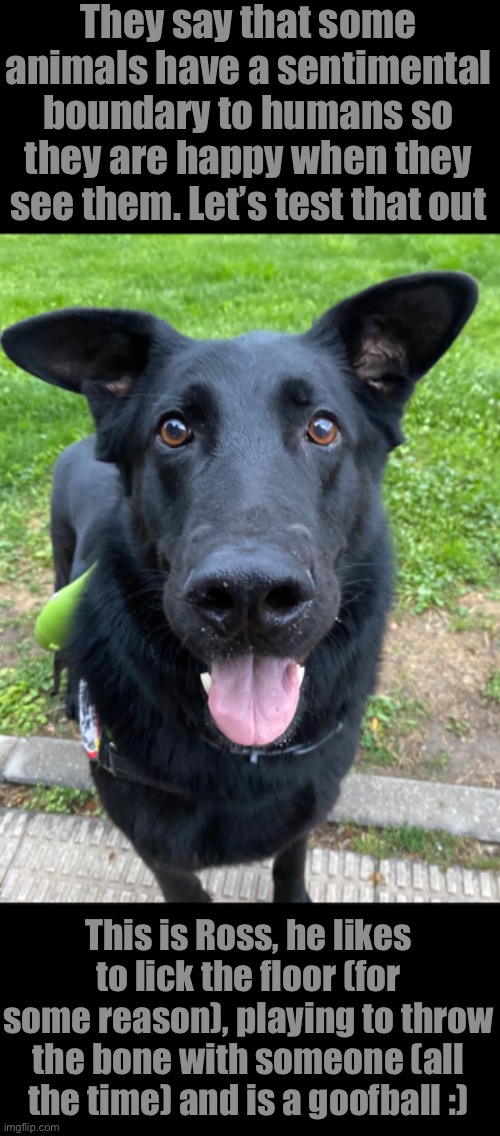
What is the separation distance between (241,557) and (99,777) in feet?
3.81

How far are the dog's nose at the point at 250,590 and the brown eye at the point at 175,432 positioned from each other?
0.57 metres

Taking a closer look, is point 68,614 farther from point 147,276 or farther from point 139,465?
point 147,276

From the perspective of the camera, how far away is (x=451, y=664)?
3322mm

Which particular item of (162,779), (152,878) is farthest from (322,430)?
(152,878)

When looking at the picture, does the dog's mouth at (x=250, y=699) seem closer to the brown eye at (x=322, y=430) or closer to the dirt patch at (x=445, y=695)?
the brown eye at (x=322, y=430)

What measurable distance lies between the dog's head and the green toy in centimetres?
49

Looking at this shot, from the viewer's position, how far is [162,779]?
1.97m

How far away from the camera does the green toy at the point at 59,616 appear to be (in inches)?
93.5

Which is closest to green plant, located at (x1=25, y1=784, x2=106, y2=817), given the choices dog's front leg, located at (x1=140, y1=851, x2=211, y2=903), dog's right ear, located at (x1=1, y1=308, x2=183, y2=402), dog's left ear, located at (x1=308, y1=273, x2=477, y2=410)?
dog's front leg, located at (x1=140, y1=851, x2=211, y2=903)

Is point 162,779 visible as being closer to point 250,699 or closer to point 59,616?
point 250,699

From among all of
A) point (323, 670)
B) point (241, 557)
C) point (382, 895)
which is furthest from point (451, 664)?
point (241, 557)

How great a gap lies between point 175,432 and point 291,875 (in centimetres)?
152

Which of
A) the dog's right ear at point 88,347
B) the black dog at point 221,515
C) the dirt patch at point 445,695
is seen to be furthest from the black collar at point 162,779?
the dog's right ear at point 88,347

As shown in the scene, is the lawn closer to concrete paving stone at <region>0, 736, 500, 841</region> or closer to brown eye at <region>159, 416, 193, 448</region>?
concrete paving stone at <region>0, 736, 500, 841</region>
